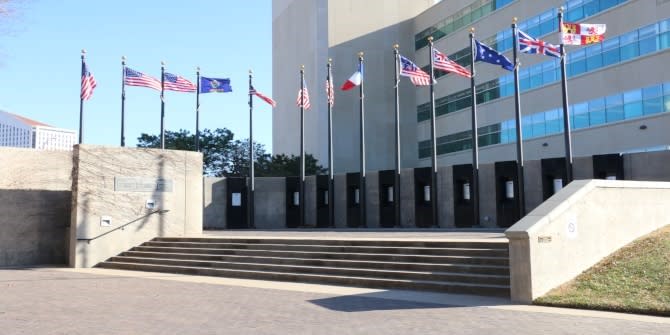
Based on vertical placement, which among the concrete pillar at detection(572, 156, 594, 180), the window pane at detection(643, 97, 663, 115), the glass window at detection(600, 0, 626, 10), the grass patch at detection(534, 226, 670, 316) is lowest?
the grass patch at detection(534, 226, 670, 316)

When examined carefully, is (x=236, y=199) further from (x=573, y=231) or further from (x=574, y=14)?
(x=574, y=14)

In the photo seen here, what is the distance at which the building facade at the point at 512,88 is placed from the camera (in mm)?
36656

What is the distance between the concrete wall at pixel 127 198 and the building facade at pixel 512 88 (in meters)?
26.5

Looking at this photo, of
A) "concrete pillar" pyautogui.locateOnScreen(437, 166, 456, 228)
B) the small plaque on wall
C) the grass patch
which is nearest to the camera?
the grass patch

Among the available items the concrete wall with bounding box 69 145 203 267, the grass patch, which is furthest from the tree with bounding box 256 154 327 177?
the grass patch

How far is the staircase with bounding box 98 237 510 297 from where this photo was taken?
1382cm

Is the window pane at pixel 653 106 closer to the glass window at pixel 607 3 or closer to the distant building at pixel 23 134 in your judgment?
the glass window at pixel 607 3

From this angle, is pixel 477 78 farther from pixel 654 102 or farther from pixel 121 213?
pixel 121 213

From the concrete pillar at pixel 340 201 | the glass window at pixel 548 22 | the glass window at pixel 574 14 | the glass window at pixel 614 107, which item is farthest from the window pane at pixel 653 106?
the concrete pillar at pixel 340 201

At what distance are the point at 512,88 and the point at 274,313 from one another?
40095 millimetres

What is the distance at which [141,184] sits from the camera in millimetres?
22547

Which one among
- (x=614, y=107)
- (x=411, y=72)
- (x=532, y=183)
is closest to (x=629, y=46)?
(x=614, y=107)

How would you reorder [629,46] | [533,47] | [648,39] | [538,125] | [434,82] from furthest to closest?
[538,125], [629,46], [648,39], [434,82], [533,47]

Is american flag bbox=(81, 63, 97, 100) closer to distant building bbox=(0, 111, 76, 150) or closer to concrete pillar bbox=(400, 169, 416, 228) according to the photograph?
concrete pillar bbox=(400, 169, 416, 228)
